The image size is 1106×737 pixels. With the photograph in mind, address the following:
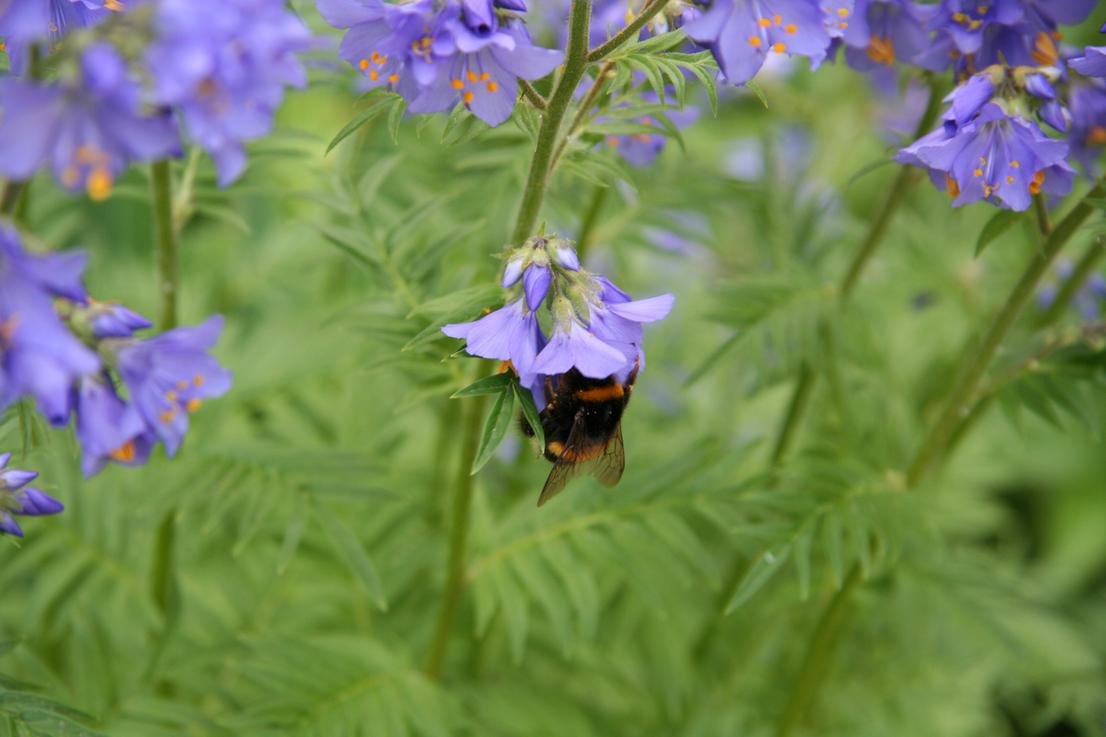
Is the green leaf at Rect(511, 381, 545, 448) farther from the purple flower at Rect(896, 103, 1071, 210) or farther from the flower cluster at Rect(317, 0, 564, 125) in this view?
the purple flower at Rect(896, 103, 1071, 210)

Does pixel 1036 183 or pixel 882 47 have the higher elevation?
Answer: pixel 882 47

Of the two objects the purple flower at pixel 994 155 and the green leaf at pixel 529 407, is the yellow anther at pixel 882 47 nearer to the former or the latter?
the purple flower at pixel 994 155

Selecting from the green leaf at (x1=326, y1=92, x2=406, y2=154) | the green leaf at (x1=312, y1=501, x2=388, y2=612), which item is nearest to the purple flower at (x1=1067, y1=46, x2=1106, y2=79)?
the green leaf at (x1=326, y1=92, x2=406, y2=154)

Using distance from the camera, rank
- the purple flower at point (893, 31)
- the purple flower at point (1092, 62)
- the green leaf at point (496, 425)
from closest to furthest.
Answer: the green leaf at point (496, 425), the purple flower at point (1092, 62), the purple flower at point (893, 31)

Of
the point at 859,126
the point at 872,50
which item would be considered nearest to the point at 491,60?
the point at 872,50

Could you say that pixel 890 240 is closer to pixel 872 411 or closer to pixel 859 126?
pixel 872 411

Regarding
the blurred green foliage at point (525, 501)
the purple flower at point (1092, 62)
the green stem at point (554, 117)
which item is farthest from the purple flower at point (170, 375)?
the purple flower at point (1092, 62)

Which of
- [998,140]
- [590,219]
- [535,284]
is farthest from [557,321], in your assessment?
[590,219]

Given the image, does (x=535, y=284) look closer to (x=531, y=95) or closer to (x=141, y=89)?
(x=531, y=95)
